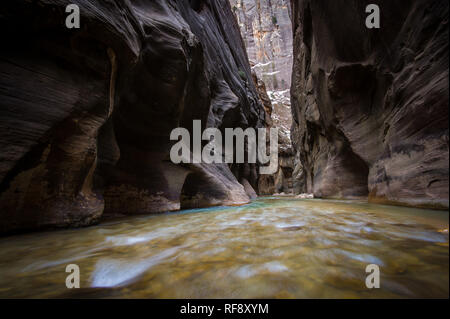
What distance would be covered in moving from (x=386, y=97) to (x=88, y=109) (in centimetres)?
699

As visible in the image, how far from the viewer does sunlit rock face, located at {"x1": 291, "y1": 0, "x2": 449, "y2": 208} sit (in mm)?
3064

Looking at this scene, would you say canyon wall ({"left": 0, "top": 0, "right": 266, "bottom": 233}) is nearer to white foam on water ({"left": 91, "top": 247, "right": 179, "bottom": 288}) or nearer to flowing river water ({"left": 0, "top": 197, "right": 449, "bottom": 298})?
flowing river water ({"left": 0, "top": 197, "right": 449, "bottom": 298})

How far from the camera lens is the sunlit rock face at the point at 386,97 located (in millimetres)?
3064

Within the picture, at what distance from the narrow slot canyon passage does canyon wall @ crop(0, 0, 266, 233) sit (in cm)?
2

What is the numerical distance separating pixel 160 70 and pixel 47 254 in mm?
4574

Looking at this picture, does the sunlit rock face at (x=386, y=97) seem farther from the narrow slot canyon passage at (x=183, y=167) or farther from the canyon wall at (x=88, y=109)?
the canyon wall at (x=88, y=109)

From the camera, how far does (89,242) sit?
6.65 feet

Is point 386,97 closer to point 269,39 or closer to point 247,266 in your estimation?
point 247,266

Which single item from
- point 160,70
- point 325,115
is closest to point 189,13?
point 160,70

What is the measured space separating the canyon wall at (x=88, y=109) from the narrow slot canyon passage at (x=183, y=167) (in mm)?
21

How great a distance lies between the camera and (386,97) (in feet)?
16.3

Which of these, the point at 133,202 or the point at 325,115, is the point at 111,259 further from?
the point at 325,115

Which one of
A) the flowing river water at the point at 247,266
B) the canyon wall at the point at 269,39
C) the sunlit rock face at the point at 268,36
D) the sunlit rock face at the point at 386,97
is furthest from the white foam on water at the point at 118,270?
the sunlit rock face at the point at 268,36

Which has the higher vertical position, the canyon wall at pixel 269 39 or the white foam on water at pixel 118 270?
the canyon wall at pixel 269 39
